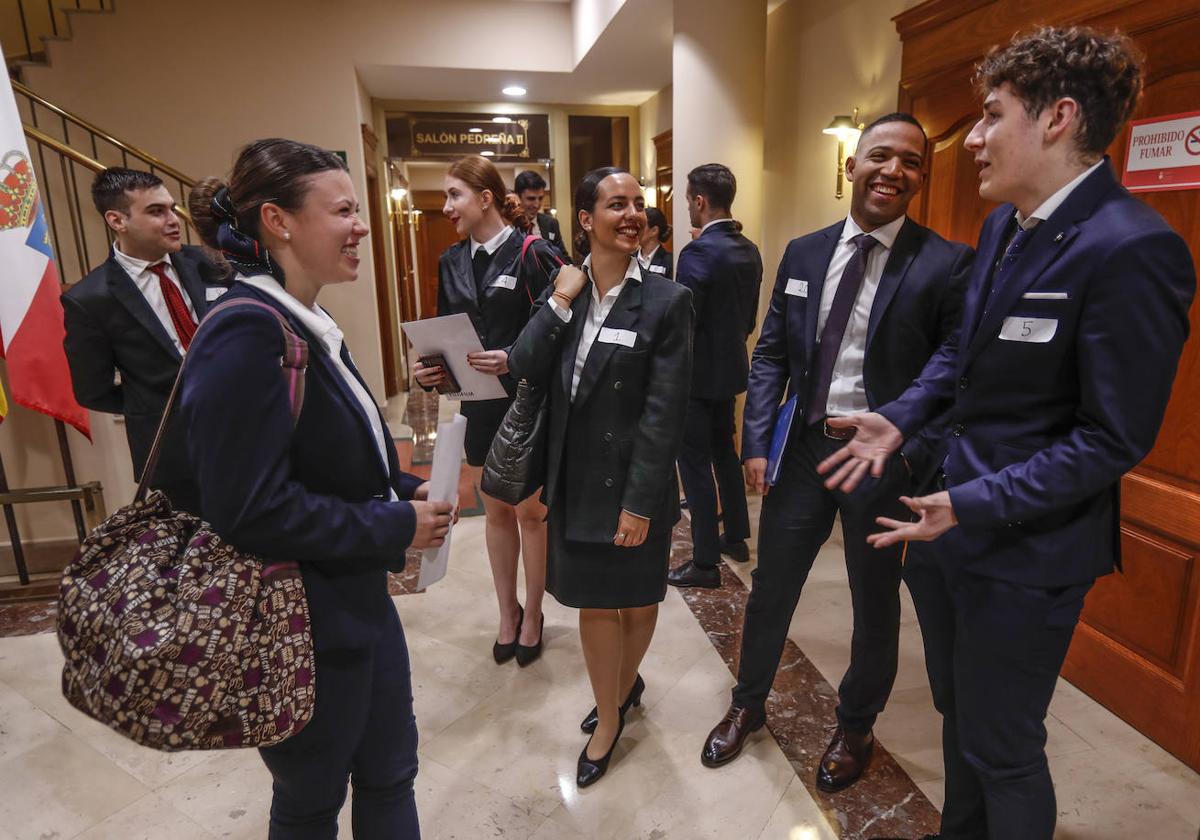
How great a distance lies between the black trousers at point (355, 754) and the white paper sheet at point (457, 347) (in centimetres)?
97

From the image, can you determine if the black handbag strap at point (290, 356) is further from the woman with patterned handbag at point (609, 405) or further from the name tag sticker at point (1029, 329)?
the name tag sticker at point (1029, 329)

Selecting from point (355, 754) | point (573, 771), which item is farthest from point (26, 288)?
point (573, 771)

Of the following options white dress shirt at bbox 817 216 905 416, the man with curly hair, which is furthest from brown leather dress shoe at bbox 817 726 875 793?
white dress shirt at bbox 817 216 905 416

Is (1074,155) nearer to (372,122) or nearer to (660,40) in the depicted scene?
(660,40)

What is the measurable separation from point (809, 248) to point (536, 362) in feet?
2.63

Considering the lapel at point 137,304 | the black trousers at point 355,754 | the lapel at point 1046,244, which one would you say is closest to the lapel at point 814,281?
the lapel at point 1046,244

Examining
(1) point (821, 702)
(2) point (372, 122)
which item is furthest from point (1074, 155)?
(2) point (372, 122)

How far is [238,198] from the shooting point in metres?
1.11

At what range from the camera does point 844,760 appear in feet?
6.39

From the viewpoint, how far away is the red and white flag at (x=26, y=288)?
261 cm

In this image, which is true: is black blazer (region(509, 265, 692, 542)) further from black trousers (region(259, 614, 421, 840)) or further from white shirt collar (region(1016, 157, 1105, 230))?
white shirt collar (region(1016, 157, 1105, 230))

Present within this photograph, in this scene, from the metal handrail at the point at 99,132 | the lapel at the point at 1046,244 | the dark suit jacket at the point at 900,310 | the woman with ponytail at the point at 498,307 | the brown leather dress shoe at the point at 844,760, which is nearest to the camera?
the lapel at the point at 1046,244

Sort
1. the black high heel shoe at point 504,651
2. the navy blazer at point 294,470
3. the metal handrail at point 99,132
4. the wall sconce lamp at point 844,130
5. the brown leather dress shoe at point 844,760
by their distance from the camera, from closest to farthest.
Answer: the navy blazer at point 294,470, the brown leather dress shoe at point 844,760, the black high heel shoe at point 504,651, the wall sconce lamp at point 844,130, the metal handrail at point 99,132

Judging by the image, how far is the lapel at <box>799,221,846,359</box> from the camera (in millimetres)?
1817
